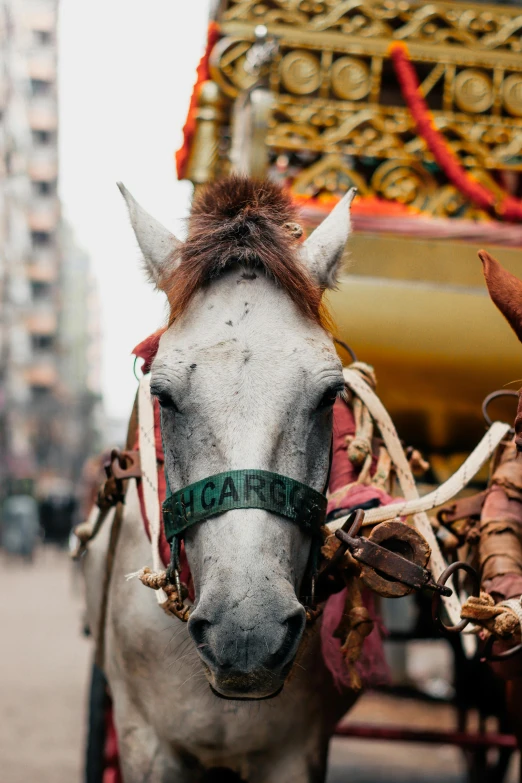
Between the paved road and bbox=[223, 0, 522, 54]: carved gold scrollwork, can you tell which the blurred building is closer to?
the paved road

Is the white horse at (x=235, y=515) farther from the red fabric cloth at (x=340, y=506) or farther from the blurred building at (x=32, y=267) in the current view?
the blurred building at (x=32, y=267)

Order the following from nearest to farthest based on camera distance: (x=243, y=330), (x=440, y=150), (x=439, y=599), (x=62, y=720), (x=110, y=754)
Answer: (x=243, y=330)
(x=439, y=599)
(x=110, y=754)
(x=440, y=150)
(x=62, y=720)

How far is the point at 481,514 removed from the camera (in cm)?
279

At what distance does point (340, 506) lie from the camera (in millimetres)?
2451

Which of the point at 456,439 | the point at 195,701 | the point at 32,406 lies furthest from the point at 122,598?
the point at 32,406

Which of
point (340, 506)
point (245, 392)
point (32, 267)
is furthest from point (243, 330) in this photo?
point (32, 267)

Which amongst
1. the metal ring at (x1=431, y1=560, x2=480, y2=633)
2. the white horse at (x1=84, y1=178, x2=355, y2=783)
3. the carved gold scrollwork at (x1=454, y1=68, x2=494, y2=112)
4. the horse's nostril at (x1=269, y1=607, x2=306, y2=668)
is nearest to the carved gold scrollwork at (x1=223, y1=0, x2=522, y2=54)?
the carved gold scrollwork at (x1=454, y1=68, x2=494, y2=112)

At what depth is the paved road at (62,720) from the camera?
228 inches

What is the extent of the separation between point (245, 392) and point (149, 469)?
62 cm

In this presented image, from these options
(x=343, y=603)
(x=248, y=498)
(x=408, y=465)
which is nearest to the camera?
(x=248, y=498)

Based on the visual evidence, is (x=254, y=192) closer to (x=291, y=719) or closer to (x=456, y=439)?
(x=291, y=719)

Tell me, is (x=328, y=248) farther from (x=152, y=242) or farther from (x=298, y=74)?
(x=298, y=74)

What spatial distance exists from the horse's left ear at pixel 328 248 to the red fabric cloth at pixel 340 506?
0.45m

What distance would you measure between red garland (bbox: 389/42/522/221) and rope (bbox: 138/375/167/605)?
7.01 ft
